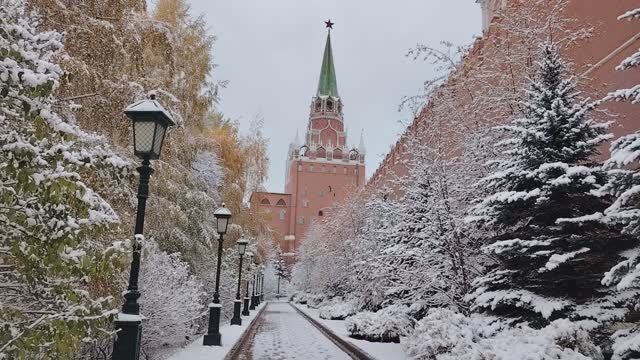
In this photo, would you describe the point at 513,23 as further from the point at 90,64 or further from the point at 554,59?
the point at 90,64

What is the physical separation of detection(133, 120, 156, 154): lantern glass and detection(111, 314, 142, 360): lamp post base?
182 centimetres

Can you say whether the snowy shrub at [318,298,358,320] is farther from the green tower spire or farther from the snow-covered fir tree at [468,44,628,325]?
the green tower spire

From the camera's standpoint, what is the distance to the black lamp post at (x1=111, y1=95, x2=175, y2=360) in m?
5.52

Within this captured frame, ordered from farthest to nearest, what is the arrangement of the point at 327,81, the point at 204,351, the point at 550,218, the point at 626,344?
1. the point at 327,81
2. the point at 204,351
3. the point at 550,218
4. the point at 626,344

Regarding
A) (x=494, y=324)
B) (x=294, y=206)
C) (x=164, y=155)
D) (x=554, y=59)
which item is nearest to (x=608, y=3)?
(x=554, y=59)

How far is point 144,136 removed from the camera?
583 cm

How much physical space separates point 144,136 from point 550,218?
6.03 meters

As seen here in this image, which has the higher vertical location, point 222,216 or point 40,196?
point 222,216

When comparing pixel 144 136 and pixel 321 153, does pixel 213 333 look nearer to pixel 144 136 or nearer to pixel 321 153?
pixel 144 136

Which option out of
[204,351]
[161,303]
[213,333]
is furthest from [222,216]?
[204,351]

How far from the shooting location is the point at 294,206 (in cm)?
9525

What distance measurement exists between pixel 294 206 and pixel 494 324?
87938mm

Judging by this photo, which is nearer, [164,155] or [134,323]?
[134,323]

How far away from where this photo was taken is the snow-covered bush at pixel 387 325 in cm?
1325
